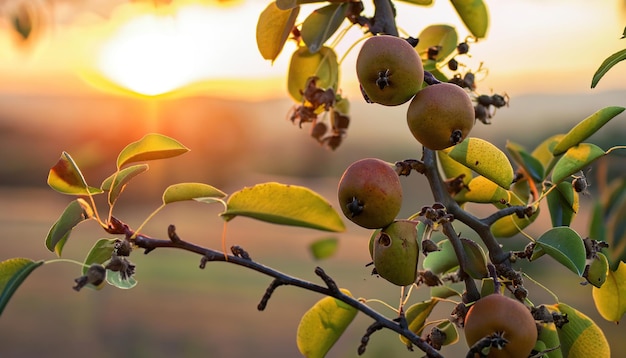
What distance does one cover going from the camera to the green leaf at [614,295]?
2.48ft

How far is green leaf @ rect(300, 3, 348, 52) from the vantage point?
→ 0.76 metres

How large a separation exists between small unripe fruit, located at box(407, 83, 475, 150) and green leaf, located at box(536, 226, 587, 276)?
14cm

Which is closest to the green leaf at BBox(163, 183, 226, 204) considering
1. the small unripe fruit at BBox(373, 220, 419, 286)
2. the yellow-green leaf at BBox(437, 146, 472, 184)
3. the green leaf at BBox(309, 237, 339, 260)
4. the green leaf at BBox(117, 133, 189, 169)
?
the green leaf at BBox(117, 133, 189, 169)

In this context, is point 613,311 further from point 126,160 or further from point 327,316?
point 126,160

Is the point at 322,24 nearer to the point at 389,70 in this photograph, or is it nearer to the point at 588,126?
the point at 389,70

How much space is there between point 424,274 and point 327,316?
110 millimetres

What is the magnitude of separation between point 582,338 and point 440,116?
0.28m

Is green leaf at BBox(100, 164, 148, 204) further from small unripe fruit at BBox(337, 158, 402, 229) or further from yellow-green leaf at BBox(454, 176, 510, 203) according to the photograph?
yellow-green leaf at BBox(454, 176, 510, 203)


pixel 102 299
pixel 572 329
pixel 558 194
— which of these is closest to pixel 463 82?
pixel 558 194

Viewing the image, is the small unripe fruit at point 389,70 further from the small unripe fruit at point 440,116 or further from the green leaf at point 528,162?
the green leaf at point 528,162

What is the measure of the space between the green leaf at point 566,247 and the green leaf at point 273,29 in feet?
1.21

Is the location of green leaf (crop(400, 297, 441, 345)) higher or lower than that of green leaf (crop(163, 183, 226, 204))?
lower

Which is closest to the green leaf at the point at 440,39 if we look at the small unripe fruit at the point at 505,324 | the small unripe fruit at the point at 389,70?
the small unripe fruit at the point at 389,70

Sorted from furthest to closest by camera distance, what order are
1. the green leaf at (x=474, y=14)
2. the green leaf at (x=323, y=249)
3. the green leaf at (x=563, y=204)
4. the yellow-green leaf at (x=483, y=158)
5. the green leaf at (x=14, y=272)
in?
the green leaf at (x=323, y=249)
the green leaf at (x=474, y=14)
the green leaf at (x=563, y=204)
the yellow-green leaf at (x=483, y=158)
the green leaf at (x=14, y=272)
